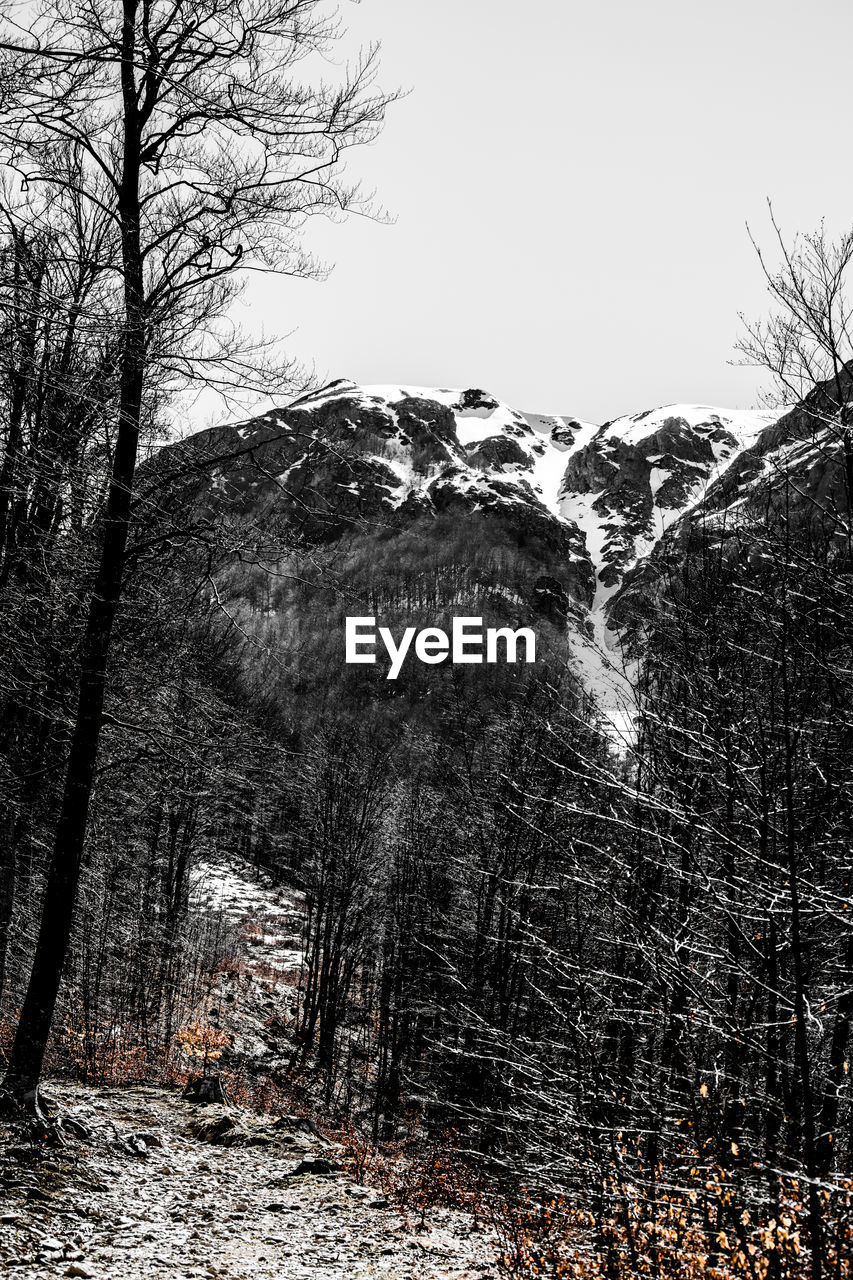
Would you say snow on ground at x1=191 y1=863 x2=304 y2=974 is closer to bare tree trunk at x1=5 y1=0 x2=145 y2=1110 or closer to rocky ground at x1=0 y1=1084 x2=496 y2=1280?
rocky ground at x1=0 y1=1084 x2=496 y2=1280

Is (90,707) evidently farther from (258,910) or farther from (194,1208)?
(258,910)

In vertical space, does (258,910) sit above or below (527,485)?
below

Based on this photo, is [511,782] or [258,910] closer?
[511,782]

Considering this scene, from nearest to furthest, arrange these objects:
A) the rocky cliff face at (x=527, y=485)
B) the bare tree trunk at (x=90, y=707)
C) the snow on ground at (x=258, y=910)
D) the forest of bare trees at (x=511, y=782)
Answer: the forest of bare trees at (x=511, y=782)
the bare tree trunk at (x=90, y=707)
the rocky cliff face at (x=527, y=485)
the snow on ground at (x=258, y=910)

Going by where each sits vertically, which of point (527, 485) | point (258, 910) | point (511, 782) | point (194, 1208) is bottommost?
point (258, 910)

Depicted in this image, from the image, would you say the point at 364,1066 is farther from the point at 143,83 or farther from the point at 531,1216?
the point at 143,83

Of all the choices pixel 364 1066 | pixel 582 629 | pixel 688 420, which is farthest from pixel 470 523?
pixel 582 629

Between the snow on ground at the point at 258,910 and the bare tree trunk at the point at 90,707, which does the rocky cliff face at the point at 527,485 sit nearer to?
the bare tree trunk at the point at 90,707

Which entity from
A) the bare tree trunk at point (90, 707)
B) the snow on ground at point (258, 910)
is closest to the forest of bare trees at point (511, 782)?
the bare tree trunk at point (90, 707)

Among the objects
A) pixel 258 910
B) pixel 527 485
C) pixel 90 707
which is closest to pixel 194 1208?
pixel 90 707
